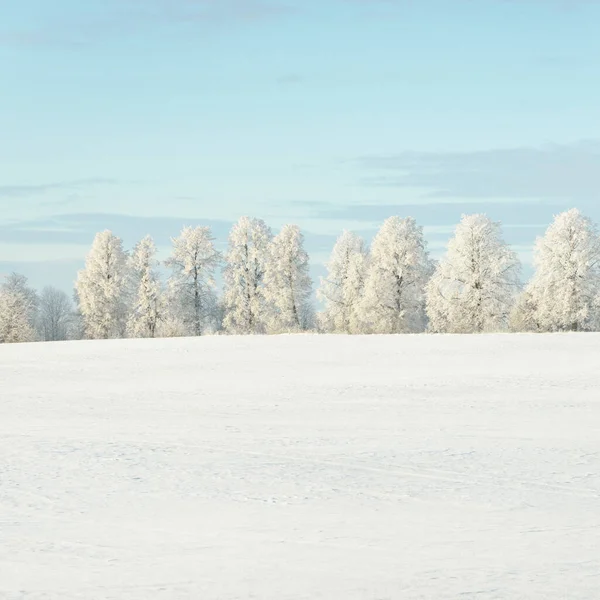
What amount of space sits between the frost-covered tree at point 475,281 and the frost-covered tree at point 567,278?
5.06ft

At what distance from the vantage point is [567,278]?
52.8 metres

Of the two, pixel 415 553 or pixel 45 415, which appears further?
pixel 45 415

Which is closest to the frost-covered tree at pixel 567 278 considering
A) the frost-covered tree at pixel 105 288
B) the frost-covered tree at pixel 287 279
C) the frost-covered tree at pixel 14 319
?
the frost-covered tree at pixel 287 279

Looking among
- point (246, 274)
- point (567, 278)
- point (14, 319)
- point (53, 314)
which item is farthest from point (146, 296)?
point (53, 314)

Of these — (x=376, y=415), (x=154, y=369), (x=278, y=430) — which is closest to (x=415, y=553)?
(x=278, y=430)

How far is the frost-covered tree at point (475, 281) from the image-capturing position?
52.2 metres

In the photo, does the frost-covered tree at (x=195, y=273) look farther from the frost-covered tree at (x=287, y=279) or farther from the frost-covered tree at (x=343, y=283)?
the frost-covered tree at (x=343, y=283)

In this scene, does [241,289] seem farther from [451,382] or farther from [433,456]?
[433,456]

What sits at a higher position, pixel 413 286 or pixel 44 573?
pixel 413 286

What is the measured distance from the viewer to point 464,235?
53.7m

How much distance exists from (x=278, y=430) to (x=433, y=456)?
3.83 meters

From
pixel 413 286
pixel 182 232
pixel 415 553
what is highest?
pixel 182 232

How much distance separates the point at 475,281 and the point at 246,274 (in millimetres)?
15154

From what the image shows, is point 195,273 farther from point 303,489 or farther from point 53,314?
point 303,489
